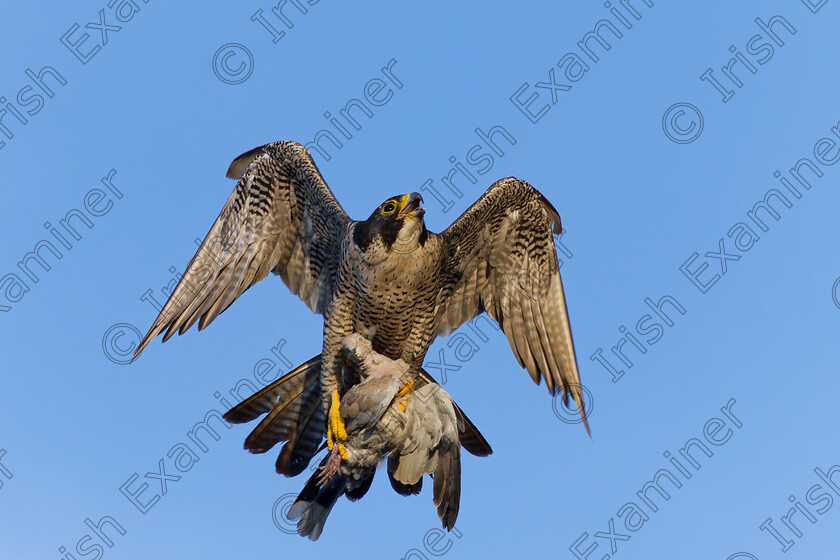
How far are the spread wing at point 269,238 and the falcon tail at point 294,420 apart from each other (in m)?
0.88

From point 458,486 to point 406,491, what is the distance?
1.65 ft

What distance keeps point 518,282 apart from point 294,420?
9.16 feet

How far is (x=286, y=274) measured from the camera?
952 cm

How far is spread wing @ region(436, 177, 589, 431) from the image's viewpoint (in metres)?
9.11

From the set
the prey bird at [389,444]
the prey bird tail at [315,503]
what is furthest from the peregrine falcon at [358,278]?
the prey bird tail at [315,503]

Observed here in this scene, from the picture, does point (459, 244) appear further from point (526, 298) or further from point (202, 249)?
point (202, 249)

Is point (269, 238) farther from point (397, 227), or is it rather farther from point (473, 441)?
point (473, 441)

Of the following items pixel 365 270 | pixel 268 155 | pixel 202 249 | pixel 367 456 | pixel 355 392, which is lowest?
pixel 367 456

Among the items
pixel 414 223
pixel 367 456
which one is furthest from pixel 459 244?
pixel 367 456

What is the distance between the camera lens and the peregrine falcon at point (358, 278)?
8.45 metres

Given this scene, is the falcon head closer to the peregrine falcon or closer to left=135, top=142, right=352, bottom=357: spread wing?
the peregrine falcon

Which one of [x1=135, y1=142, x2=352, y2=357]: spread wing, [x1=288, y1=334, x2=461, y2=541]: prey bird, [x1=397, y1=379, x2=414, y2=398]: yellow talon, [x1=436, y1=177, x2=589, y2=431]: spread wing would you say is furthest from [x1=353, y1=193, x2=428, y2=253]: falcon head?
[x1=397, y1=379, x2=414, y2=398]: yellow talon

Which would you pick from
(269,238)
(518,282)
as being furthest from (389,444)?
(269,238)

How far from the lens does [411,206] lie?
8.15m
